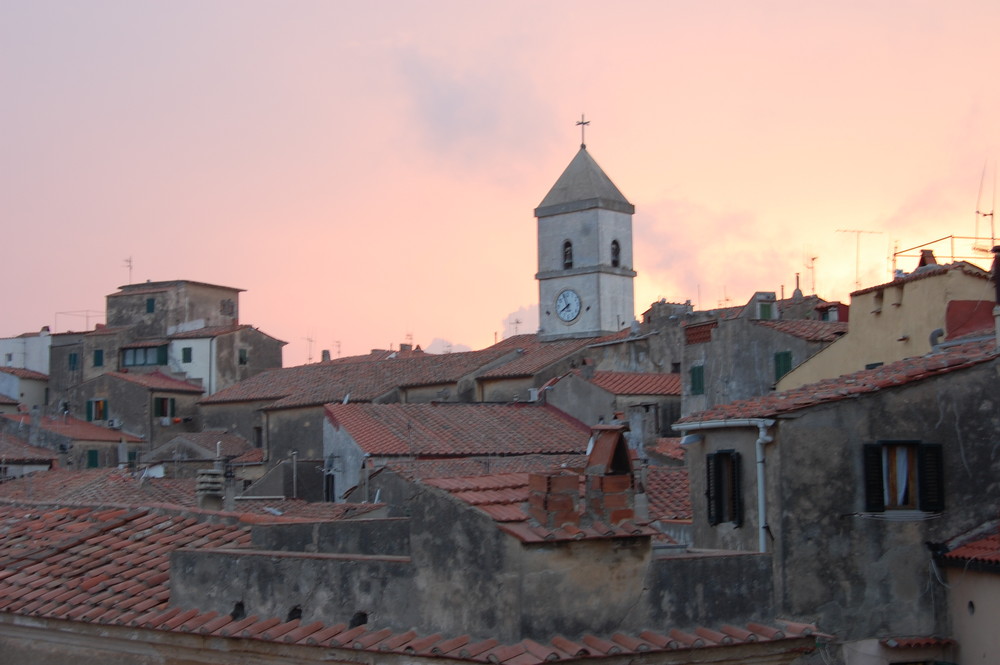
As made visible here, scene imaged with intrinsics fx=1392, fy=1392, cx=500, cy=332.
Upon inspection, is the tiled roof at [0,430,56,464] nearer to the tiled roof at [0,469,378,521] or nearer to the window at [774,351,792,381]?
the tiled roof at [0,469,378,521]

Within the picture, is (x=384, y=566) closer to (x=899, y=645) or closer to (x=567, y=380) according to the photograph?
(x=899, y=645)

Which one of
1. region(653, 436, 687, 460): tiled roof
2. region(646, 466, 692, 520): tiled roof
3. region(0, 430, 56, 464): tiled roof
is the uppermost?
region(0, 430, 56, 464): tiled roof

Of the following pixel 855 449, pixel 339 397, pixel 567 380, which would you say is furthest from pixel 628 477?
pixel 339 397

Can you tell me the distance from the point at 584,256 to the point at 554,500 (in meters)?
53.3

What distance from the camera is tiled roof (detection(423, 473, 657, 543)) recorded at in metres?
10.4

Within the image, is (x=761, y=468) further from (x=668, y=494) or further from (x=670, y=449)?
(x=670, y=449)

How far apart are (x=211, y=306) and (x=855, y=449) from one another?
56.3 metres

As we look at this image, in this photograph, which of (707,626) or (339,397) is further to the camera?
(339,397)

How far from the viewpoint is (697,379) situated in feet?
130

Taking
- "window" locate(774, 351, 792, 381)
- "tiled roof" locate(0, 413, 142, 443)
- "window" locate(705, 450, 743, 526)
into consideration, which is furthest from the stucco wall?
"tiled roof" locate(0, 413, 142, 443)

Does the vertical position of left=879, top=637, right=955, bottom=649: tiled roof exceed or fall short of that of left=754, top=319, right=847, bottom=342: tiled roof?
it falls short

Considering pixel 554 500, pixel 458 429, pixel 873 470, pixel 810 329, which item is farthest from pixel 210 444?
pixel 554 500

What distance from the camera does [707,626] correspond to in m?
11.3

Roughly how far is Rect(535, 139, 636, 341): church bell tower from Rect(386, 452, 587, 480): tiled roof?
20.7 m
